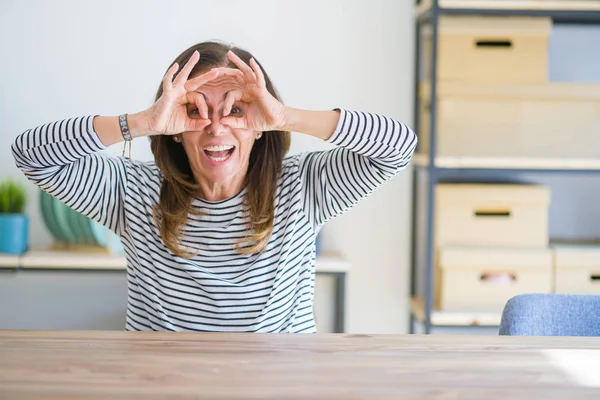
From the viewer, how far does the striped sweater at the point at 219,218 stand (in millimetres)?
1545

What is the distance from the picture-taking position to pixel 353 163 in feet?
5.32

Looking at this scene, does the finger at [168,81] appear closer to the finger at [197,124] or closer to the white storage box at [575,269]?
the finger at [197,124]

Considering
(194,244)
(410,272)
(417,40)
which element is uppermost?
(417,40)

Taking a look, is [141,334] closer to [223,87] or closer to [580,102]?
[223,87]

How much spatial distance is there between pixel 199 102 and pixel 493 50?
1.46 metres

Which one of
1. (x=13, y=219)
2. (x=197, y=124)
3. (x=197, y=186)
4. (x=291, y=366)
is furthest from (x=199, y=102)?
(x=13, y=219)

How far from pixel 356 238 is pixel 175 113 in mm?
1596

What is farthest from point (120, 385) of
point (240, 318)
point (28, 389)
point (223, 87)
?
point (223, 87)

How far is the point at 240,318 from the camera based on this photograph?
61.7 inches

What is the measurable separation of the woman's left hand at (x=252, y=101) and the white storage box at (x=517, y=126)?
4.10ft

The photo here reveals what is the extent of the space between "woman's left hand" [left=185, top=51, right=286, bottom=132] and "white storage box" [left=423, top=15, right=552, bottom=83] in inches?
50.1

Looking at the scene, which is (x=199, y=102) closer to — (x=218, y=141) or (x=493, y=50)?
(x=218, y=141)

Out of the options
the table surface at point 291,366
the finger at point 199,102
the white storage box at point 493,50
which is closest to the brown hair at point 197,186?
the finger at point 199,102

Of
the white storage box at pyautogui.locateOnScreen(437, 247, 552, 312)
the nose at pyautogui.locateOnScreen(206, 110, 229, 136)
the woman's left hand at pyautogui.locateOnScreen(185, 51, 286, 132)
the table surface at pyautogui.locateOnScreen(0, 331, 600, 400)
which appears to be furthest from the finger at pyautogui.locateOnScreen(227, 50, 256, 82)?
the white storage box at pyautogui.locateOnScreen(437, 247, 552, 312)
